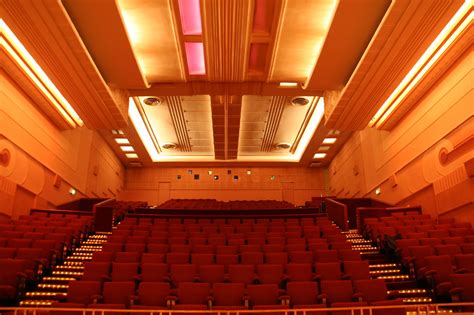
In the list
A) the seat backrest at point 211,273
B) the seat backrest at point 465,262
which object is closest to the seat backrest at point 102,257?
the seat backrest at point 211,273

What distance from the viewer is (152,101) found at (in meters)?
9.34

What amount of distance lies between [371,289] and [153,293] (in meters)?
1.87

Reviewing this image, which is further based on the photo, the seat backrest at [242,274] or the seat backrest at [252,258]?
the seat backrest at [252,258]

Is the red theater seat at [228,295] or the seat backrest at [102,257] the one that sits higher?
the seat backrest at [102,257]

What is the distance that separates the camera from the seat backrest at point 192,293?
10.9 ft

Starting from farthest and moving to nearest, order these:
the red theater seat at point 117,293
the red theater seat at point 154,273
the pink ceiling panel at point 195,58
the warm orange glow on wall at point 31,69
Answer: the pink ceiling panel at point 195,58 → the warm orange glow on wall at point 31,69 → the red theater seat at point 154,273 → the red theater seat at point 117,293

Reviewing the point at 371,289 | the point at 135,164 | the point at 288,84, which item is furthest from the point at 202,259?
the point at 135,164

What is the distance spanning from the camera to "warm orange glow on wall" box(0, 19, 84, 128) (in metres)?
5.95

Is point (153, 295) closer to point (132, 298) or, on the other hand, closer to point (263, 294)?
point (132, 298)

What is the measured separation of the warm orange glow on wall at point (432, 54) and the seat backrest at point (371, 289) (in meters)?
4.07

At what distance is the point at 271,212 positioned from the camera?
25.7 ft

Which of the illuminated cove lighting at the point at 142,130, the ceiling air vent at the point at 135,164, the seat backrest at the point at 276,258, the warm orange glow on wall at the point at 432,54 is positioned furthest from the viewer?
the ceiling air vent at the point at 135,164

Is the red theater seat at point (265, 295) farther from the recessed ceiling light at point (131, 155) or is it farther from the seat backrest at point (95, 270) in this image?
the recessed ceiling light at point (131, 155)

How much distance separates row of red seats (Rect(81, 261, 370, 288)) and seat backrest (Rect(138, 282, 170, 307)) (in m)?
0.27
